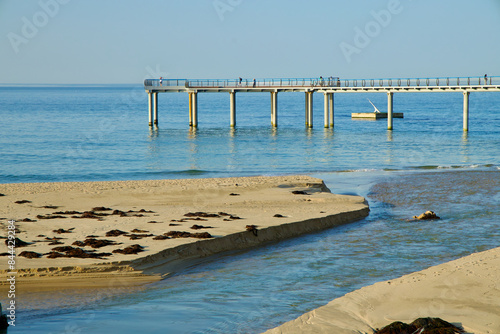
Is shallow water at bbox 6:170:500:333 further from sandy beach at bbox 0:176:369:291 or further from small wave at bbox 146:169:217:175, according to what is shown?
small wave at bbox 146:169:217:175

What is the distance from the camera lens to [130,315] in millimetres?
12172

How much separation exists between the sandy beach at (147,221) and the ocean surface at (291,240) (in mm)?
635

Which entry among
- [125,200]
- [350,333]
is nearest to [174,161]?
[125,200]

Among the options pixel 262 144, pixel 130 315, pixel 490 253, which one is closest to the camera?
pixel 130 315

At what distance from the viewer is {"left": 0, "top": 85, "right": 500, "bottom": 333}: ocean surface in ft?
40.7

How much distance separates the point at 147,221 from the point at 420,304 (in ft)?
32.8

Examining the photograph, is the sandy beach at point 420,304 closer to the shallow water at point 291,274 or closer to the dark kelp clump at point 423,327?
the dark kelp clump at point 423,327

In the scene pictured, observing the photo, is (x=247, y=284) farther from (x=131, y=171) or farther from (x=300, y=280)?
(x=131, y=171)

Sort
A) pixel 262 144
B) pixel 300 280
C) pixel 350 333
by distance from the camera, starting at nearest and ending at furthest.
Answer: pixel 350 333
pixel 300 280
pixel 262 144

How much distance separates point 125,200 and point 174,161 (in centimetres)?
1933

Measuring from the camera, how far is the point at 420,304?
12.3 meters

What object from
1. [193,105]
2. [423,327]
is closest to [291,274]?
[423,327]

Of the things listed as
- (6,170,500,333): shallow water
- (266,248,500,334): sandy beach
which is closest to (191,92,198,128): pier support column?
(6,170,500,333): shallow water

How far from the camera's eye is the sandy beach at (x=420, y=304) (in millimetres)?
11095
